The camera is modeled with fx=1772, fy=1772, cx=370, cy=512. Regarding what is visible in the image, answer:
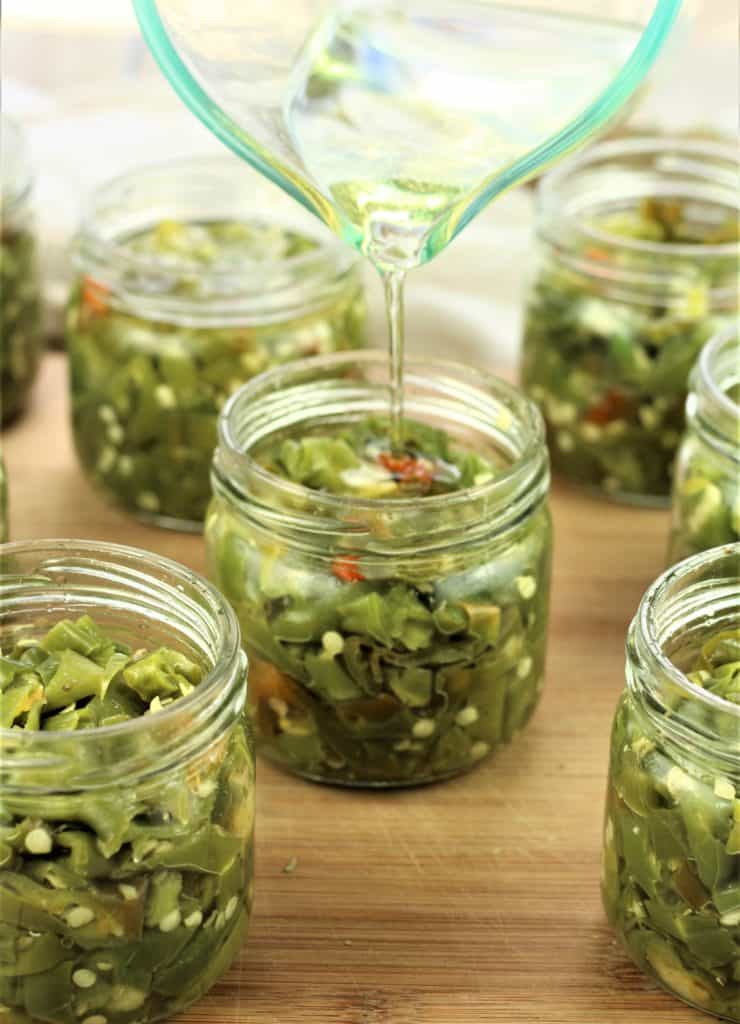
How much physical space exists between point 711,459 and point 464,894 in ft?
1.91

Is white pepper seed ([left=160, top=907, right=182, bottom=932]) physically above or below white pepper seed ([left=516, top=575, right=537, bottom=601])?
below

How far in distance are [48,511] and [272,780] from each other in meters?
0.63

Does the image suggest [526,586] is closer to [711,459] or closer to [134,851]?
[711,459]

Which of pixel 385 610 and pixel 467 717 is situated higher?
pixel 385 610

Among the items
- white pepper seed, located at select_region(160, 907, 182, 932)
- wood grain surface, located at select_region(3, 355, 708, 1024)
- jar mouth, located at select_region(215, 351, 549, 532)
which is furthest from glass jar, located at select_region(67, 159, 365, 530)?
white pepper seed, located at select_region(160, 907, 182, 932)

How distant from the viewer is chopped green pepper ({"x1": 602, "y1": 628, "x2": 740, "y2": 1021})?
1.45 metres

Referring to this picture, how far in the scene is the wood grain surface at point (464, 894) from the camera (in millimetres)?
1570

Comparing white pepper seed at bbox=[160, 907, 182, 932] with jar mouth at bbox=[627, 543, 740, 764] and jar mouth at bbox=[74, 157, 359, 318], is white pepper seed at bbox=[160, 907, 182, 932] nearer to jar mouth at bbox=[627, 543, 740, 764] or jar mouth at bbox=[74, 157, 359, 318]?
jar mouth at bbox=[627, 543, 740, 764]

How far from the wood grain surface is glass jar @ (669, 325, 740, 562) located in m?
0.18

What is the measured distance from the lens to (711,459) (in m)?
1.97

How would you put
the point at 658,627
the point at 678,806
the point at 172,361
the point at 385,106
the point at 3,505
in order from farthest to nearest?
the point at 172,361 < the point at 3,505 < the point at 385,106 < the point at 658,627 < the point at 678,806

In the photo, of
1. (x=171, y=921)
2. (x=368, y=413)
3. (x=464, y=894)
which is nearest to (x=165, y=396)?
(x=368, y=413)

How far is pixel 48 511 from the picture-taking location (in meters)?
2.31

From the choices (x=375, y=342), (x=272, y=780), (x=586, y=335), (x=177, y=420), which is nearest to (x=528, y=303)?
(x=586, y=335)
